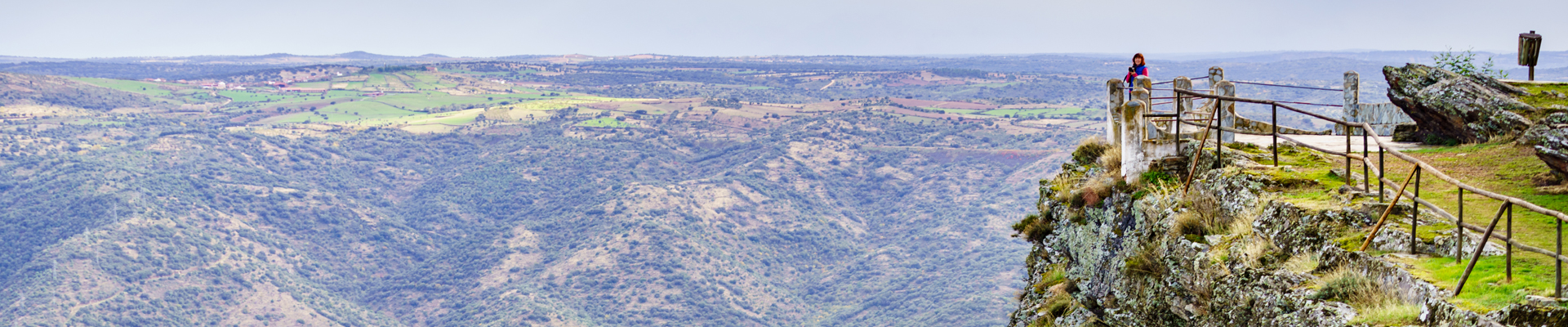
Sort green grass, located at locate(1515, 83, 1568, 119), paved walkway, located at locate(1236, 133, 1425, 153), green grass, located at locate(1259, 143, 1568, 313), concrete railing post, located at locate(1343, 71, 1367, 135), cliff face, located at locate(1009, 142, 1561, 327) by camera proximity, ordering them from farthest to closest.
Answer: concrete railing post, located at locate(1343, 71, 1367, 135), paved walkway, located at locate(1236, 133, 1425, 153), green grass, located at locate(1515, 83, 1568, 119), cliff face, located at locate(1009, 142, 1561, 327), green grass, located at locate(1259, 143, 1568, 313)

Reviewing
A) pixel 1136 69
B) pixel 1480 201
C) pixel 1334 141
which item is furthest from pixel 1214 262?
pixel 1136 69

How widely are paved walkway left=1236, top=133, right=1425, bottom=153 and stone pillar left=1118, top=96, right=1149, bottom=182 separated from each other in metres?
2.20

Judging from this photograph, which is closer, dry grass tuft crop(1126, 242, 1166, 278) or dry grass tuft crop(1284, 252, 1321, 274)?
dry grass tuft crop(1284, 252, 1321, 274)

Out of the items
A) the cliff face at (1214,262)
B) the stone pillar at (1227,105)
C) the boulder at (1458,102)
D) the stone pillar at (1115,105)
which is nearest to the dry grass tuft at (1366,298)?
the cliff face at (1214,262)

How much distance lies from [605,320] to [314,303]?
177 feet

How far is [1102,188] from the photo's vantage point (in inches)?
680

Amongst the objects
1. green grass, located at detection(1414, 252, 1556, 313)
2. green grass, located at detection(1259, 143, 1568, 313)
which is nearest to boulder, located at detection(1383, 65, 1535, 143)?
green grass, located at detection(1259, 143, 1568, 313)

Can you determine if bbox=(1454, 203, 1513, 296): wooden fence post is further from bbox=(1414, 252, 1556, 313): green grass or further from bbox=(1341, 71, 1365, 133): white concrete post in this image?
bbox=(1341, 71, 1365, 133): white concrete post

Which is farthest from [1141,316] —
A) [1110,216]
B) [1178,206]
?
[1110,216]

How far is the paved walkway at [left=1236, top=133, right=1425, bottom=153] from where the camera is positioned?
1567cm

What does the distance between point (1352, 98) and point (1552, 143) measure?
9.19m

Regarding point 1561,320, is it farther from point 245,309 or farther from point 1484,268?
point 245,309

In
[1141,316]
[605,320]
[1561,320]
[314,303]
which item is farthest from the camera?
[314,303]

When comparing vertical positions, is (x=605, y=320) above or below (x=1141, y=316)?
below
